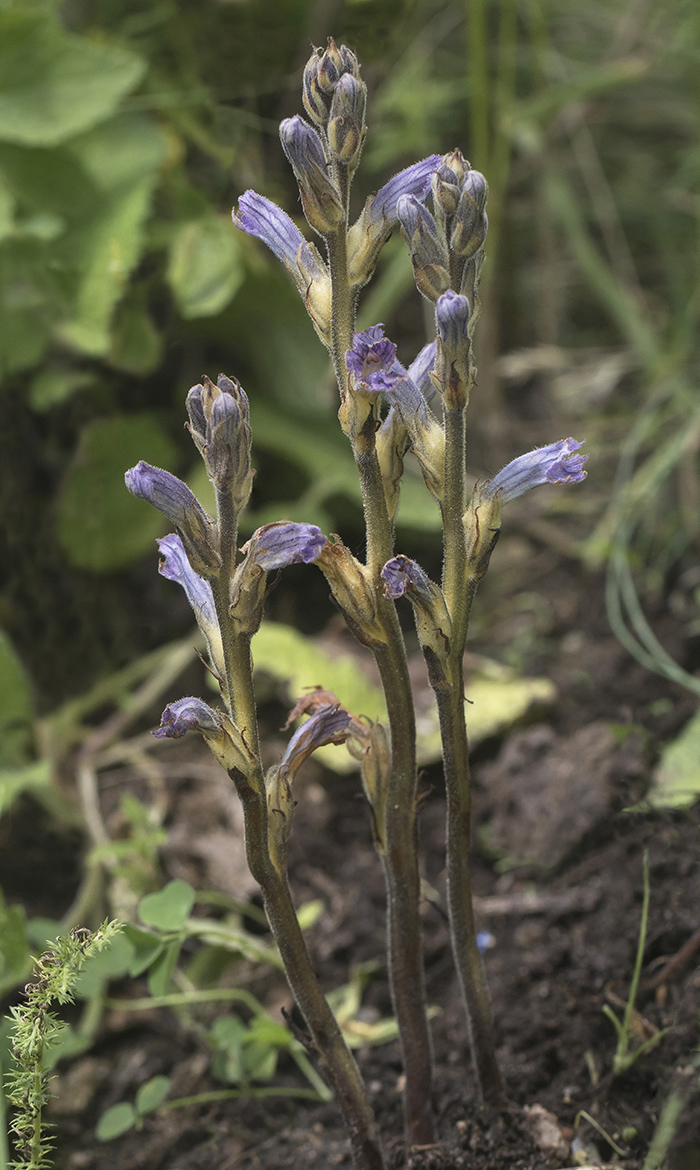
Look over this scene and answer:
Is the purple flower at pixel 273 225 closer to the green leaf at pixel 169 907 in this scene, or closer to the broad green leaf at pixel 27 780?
the green leaf at pixel 169 907

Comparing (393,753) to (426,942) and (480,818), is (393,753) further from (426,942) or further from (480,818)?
(480,818)

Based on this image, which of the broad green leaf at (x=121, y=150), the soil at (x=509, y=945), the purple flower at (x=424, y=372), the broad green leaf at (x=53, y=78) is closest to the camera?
the purple flower at (x=424, y=372)

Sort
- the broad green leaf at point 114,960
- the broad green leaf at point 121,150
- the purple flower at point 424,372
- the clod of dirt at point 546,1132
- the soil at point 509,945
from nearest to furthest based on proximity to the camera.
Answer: the purple flower at point 424,372
the clod of dirt at point 546,1132
the soil at point 509,945
the broad green leaf at point 114,960
the broad green leaf at point 121,150

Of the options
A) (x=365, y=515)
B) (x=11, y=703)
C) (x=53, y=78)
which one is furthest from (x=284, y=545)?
(x=53, y=78)

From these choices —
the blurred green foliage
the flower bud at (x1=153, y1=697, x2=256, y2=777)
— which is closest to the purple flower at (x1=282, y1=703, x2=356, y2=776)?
the flower bud at (x1=153, y1=697, x2=256, y2=777)

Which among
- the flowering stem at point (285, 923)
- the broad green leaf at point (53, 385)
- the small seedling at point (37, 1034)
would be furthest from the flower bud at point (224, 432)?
the broad green leaf at point (53, 385)

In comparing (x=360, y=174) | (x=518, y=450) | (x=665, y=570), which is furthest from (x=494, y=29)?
(x=665, y=570)

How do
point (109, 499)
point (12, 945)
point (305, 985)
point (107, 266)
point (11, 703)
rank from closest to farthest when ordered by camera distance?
point (305, 985) → point (12, 945) → point (11, 703) → point (107, 266) → point (109, 499)

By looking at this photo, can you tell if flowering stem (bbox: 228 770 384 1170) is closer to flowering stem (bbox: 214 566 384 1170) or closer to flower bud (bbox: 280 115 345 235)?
flowering stem (bbox: 214 566 384 1170)

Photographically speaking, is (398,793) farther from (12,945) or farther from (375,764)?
(12,945)
